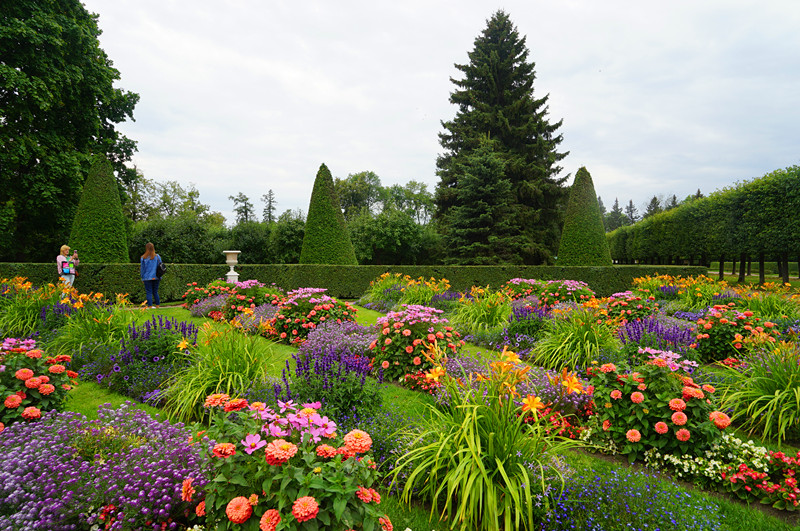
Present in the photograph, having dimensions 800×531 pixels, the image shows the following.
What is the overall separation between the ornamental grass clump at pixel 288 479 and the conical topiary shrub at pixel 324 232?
12291mm

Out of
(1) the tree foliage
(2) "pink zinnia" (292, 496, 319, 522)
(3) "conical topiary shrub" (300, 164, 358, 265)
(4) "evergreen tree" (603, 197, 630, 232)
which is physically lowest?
(2) "pink zinnia" (292, 496, 319, 522)

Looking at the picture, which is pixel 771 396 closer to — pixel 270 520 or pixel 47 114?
pixel 270 520

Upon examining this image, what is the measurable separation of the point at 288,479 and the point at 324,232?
1286 cm

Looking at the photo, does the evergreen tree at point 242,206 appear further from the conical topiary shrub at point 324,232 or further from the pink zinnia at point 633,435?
the pink zinnia at point 633,435

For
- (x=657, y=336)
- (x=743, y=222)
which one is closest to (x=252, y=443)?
(x=657, y=336)

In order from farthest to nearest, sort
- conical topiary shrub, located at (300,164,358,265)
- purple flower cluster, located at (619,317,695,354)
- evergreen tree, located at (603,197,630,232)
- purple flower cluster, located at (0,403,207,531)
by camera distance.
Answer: evergreen tree, located at (603,197,630,232) < conical topiary shrub, located at (300,164,358,265) < purple flower cluster, located at (619,317,695,354) < purple flower cluster, located at (0,403,207,531)

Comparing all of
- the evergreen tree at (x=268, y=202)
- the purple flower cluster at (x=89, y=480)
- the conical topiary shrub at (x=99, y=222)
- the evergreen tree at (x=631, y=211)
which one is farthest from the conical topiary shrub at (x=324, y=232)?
the evergreen tree at (x=631, y=211)

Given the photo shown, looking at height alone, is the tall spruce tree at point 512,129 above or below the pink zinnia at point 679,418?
above

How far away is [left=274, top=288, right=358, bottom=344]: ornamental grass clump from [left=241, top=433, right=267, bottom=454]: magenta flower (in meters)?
4.62

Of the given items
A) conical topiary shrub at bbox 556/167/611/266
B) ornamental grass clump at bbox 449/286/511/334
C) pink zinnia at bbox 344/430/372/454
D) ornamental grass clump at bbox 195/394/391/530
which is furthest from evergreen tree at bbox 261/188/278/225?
pink zinnia at bbox 344/430/372/454

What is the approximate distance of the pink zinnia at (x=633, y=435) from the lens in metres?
2.66

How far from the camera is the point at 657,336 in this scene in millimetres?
4688

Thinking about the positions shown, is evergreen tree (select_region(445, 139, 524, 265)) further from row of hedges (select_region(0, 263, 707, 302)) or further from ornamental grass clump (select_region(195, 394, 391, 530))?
ornamental grass clump (select_region(195, 394, 391, 530))

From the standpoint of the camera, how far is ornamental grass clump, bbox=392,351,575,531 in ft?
6.49
